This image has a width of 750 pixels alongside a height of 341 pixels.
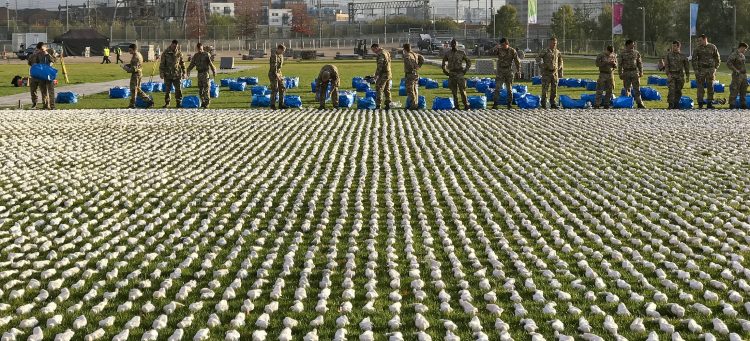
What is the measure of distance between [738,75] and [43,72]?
17.8 m

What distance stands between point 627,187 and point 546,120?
34.2 ft

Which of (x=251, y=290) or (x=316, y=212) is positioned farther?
(x=316, y=212)

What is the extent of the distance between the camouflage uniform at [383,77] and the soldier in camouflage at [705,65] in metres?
7.88

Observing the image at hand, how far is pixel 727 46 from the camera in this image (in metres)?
87.4

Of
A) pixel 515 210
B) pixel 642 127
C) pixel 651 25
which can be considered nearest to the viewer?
pixel 515 210

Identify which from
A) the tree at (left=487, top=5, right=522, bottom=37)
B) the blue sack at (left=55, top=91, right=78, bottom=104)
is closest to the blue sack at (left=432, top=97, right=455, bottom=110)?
the blue sack at (left=55, top=91, right=78, bottom=104)

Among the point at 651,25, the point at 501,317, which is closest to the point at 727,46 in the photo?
the point at 651,25

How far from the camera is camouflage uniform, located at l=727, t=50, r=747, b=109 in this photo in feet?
86.2

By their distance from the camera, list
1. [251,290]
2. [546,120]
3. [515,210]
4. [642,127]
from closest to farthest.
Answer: [251,290]
[515,210]
[642,127]
[546,120]

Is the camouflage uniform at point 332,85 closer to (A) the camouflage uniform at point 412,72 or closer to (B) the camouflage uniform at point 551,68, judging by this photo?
(A) the camouflage uniform at point 412,72

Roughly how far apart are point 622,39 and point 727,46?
1384 cm

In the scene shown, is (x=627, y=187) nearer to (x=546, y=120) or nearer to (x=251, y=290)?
(x=251, y=290)

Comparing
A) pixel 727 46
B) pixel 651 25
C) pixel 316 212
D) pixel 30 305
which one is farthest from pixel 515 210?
pixel 651 25

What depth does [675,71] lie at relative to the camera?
26.6 metres
